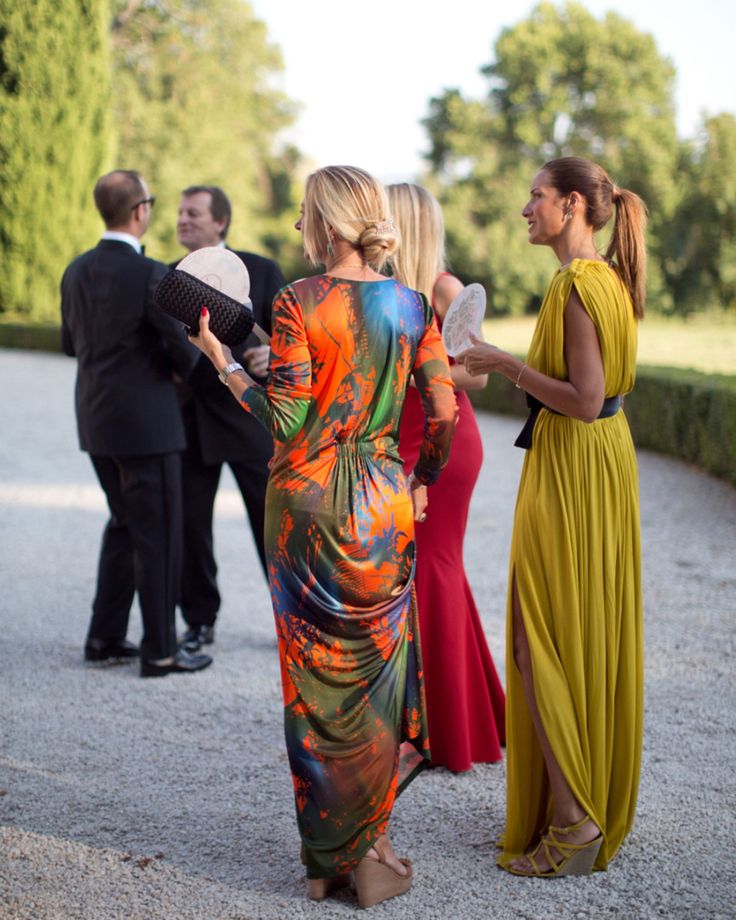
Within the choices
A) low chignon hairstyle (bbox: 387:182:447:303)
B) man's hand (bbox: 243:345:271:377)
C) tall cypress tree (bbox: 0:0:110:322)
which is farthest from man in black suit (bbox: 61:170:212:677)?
tall cypress tree (bbox: 0:0:110:322)

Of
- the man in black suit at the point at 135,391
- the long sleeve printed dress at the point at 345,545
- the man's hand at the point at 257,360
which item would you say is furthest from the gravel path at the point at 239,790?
the man's hand at the point at 257,360

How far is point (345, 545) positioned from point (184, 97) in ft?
132

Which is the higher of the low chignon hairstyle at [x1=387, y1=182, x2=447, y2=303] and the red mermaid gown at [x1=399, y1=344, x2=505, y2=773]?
the low chignon hairstyle at [x1=387, y1=182, x2=447, y2=303]

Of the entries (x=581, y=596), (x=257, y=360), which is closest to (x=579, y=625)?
(x=581, y=596)

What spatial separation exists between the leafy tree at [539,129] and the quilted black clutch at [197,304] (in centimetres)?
4307

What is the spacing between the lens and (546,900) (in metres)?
3.17

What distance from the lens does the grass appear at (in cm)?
2223

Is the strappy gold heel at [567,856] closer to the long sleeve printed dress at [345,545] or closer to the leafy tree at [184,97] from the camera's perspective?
the long sleeve printed dress at [345,545]

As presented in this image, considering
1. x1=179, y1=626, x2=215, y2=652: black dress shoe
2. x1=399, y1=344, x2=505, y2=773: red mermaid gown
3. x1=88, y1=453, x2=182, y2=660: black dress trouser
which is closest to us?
x1=399, y1=344, x2=505, y2=773: red mermaid gown

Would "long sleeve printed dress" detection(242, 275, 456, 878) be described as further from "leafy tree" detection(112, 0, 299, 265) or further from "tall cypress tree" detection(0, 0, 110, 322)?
"leafy tree" detection(112, 0, 299, 265)

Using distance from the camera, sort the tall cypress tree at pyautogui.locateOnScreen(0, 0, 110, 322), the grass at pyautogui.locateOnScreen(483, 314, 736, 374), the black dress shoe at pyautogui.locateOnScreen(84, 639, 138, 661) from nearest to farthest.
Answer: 1. the black dress shoe at pyautogui.locateOnScreen(84, 639, 138, 661)
2. the grass at pyautogui.locateOnScreen(483, 314, 736, 374)
3. the tall cypress tree at pyautogui.locateOnScreen(0, 0, 110, 322)

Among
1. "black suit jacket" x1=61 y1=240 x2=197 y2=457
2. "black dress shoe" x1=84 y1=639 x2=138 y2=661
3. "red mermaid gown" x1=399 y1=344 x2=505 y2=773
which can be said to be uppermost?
"black suit jacket" x1=61 y1=240 x2=197 y2=457

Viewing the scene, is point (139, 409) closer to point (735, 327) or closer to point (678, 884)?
point (678, 884)

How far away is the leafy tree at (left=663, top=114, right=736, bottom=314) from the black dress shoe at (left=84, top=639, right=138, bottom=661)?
139 feet
